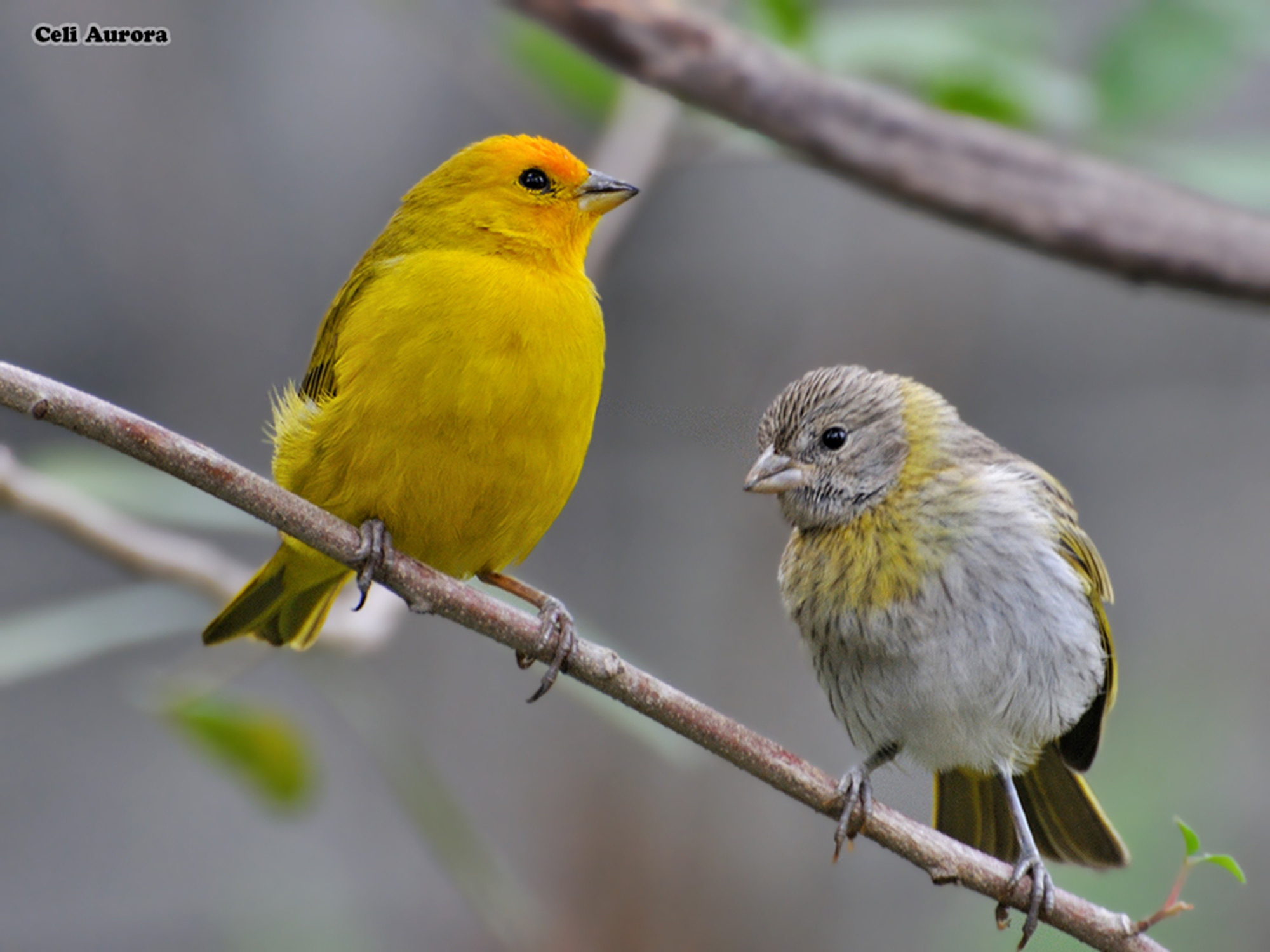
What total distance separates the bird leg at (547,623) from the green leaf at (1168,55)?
5.33ft

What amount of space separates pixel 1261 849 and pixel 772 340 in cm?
318

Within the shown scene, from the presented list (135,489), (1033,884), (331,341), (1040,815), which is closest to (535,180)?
(331,341)

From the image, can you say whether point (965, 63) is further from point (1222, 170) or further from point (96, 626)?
point (96, 626)

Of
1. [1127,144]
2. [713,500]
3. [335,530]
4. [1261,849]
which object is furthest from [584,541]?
[335,530]

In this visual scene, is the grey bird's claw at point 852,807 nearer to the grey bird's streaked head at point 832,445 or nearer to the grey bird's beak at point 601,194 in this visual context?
the grey bird's streaked head at point 832,445

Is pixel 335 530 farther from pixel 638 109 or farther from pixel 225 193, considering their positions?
pixel 225 193

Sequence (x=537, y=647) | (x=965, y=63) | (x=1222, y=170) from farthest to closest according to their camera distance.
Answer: (x=965, y=63)
(x=1222, y=170)
(x=537, y=647)

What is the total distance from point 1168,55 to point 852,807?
1.85 m

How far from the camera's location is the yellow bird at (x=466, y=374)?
94.3 inches

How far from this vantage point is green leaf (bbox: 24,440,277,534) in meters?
3.20

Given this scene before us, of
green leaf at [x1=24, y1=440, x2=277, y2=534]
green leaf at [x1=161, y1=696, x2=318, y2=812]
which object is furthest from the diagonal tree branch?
green leaf at [x1=161, y1=696, x2=318, y2=812]

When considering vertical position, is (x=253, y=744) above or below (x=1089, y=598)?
below

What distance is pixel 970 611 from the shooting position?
9.33 feet

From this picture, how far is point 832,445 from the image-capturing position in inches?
113
